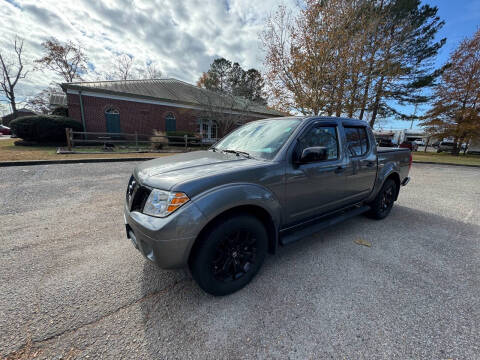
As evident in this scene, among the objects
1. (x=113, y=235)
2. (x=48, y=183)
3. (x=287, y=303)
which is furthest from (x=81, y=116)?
(x=287, y=303)

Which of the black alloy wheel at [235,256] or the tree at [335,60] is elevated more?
the tree at [335,60]

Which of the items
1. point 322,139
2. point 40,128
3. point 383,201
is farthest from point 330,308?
point 40,128

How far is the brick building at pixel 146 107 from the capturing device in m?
15.7

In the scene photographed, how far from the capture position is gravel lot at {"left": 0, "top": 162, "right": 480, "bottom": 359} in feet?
5.02

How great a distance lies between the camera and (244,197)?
1.94m

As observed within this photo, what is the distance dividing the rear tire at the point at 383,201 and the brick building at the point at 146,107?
1562 centimetres

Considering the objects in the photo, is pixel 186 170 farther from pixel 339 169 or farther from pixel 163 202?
pixel 339 169

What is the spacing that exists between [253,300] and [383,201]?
340cm

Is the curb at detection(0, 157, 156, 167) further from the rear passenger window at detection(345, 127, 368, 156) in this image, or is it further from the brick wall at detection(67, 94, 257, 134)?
the brick wall at detection(67, 94, 257, 134)

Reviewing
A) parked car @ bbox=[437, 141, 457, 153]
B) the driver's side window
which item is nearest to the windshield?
the driver's side window

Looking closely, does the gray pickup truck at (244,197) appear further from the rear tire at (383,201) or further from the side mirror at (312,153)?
the rear tire at (383,201)

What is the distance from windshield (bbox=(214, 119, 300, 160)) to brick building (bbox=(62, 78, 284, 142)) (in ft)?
50.8

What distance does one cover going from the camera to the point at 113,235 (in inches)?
121

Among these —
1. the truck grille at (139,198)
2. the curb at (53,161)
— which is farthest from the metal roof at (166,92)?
the truck grille at (139,198)
